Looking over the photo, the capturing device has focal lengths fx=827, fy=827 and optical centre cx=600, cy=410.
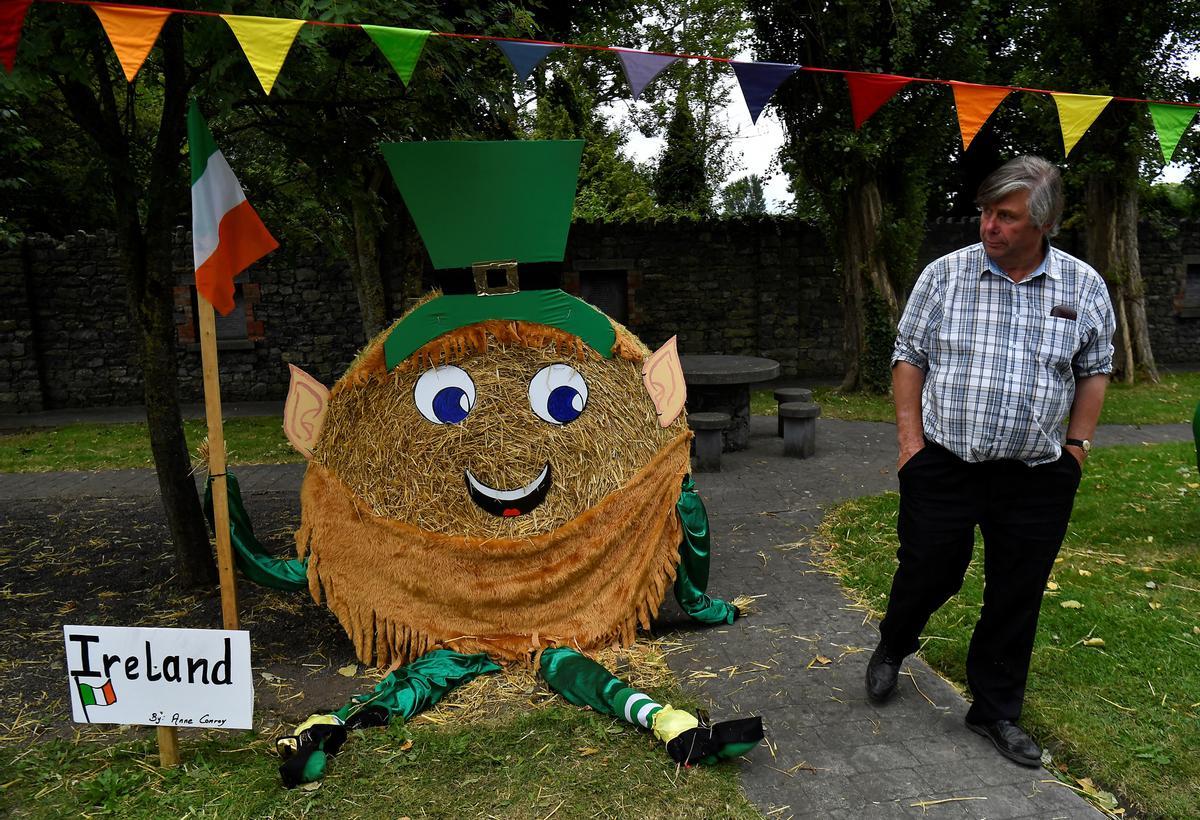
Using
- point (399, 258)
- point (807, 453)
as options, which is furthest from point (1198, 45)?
point (399, 258)

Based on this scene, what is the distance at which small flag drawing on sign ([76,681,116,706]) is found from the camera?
2.72 metres

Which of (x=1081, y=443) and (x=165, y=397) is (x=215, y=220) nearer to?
(x=165, y=397)

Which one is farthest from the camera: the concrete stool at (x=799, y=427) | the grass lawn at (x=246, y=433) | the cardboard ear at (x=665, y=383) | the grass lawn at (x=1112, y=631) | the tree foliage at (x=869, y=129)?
the tree foliage at (x=869, y=129)

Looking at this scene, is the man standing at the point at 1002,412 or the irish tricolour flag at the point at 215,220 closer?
the man standing at the point at 1002,412

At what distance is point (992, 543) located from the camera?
290 cm

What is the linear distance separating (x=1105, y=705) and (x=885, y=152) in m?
9.85

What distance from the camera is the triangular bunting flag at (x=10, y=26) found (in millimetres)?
2900

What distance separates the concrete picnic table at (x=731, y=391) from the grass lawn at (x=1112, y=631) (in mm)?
2155

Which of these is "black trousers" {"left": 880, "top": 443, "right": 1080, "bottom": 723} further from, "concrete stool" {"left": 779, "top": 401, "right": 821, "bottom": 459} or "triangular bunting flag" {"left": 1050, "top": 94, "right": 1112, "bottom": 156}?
"concrete stool" {"left": 779, "top": 401, "right": 821, "bottom": 459}

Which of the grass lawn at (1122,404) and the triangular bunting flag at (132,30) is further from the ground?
the triangular bunting flag at (132,30)

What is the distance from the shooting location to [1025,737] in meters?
2.88

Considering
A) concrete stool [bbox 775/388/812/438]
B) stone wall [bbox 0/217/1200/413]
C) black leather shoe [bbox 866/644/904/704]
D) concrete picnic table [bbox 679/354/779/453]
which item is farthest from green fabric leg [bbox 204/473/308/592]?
stone wall [bbox 0/217/1200/413]

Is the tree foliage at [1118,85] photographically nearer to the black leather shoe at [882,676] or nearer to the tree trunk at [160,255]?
the black leather shoe at [882,676]

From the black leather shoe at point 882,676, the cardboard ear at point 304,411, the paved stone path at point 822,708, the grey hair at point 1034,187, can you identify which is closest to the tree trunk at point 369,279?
A: the paved stone path at point 822,708
